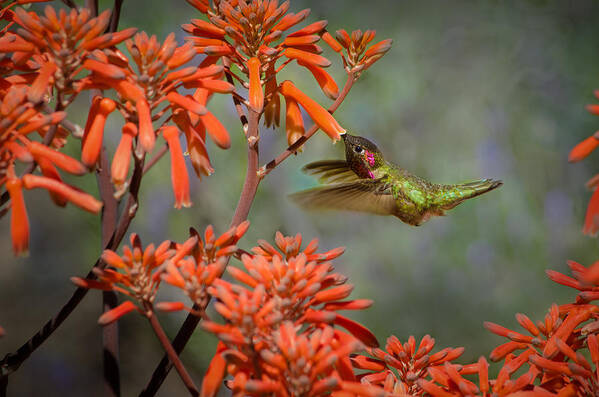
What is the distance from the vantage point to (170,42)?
0.46 metres

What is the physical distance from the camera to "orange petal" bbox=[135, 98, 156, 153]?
42 centimetres

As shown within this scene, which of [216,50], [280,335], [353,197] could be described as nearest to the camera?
[280,335]

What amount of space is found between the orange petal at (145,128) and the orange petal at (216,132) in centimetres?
5

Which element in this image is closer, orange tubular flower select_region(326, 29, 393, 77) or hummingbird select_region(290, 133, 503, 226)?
orange tubular flower select_region(326, 29, 393, 77)

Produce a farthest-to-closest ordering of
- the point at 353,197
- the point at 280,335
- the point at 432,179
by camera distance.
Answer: the point at 432,179, the point at 353,197, the point at 280,335

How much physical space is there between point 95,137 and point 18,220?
0.29ft

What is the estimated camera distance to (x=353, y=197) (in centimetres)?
80

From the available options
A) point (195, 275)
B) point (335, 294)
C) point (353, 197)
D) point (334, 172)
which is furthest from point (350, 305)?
point (334, 172)

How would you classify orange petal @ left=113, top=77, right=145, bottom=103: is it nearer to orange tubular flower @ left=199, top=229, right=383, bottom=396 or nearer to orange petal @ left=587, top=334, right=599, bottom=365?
orange tubular flower @ left=199, top=229, right=383, bottom=396

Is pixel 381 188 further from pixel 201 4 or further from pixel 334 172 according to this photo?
pixel 201 4

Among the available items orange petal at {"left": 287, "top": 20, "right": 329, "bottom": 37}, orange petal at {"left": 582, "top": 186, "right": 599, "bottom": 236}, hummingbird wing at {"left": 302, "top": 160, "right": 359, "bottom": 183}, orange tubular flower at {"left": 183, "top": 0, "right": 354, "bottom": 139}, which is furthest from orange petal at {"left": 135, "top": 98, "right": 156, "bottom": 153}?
hummingbird wing at {"left": 302, "top": 160, "right": 359, "bottom": 183}

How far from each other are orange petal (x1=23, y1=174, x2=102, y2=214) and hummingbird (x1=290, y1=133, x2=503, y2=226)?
15.6 inches

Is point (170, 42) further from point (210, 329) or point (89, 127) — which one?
point (210, 329)

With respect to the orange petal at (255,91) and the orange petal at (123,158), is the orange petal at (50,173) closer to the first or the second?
the orange petal at (123,158)
